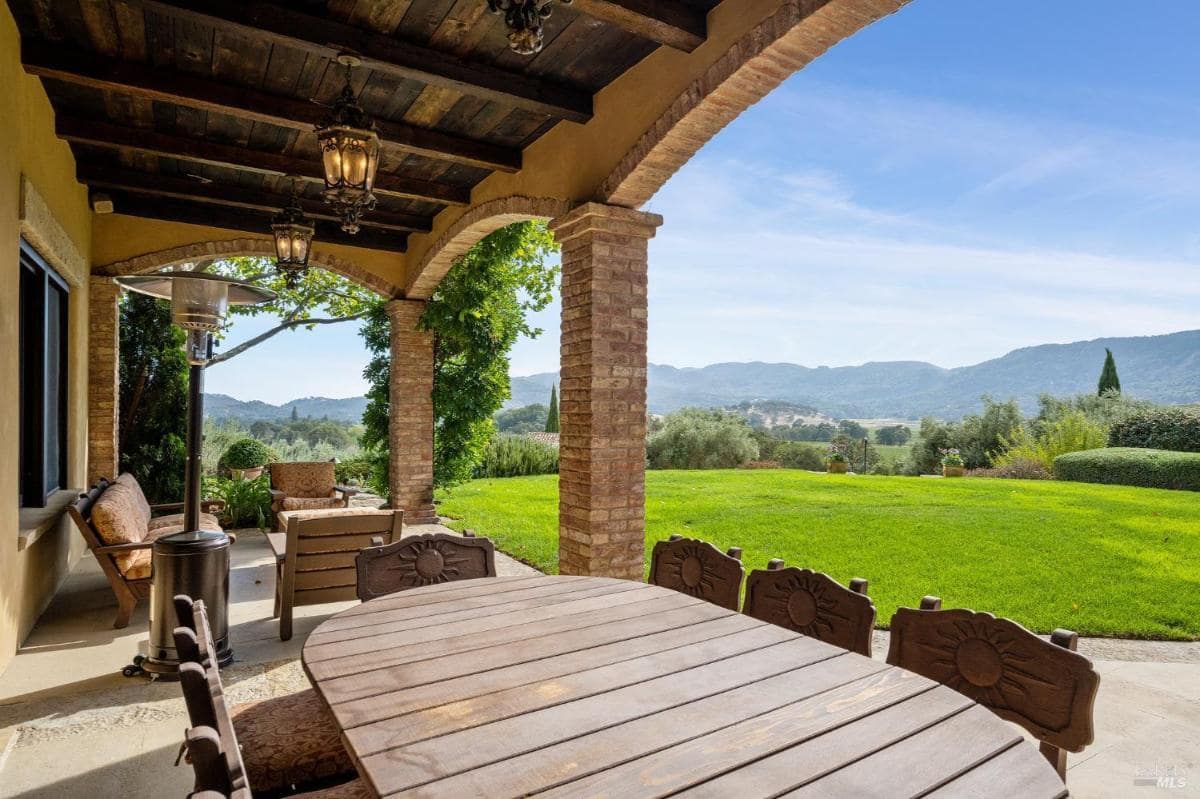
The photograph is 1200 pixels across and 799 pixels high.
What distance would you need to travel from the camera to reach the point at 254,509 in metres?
7.73

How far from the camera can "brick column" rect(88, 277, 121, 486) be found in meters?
6.48

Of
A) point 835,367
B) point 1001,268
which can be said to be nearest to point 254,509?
point 1001,268

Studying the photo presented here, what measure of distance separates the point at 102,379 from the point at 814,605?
7495mm

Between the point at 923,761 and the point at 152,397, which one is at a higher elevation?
the point at 152,397

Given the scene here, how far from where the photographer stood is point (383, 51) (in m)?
3.38

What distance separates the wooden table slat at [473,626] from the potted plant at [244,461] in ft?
27.5

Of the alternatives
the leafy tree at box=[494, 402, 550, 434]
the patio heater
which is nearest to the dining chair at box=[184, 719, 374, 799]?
the patio heater

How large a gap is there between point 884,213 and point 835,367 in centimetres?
1662

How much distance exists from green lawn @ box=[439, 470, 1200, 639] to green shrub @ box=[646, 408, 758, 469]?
5226mm

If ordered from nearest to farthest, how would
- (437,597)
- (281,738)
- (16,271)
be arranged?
1. (281,738)
2. (437,597)
3. (16,271)

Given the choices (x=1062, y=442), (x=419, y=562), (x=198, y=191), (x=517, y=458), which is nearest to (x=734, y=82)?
(x=419, y=562)

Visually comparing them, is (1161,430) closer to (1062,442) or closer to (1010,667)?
(1062,442)

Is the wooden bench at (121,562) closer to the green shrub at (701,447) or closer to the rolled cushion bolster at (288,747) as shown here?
the rolled cushion bolster at (288,747)

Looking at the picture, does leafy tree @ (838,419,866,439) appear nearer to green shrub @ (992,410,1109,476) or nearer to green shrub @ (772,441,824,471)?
green shrub @ (772,441,824,471)
